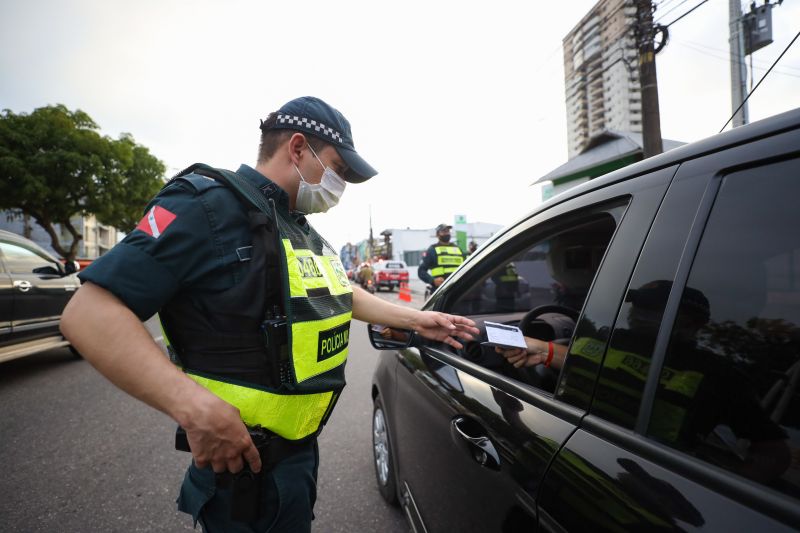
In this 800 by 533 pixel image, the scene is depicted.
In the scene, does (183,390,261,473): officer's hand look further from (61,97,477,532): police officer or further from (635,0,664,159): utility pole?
(635,0,664,159): utility pole

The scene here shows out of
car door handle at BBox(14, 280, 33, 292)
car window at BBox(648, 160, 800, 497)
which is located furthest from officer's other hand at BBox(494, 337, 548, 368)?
car door handle at BBox(14, 280, 33, 292)

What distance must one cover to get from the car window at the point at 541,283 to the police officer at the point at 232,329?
69 cm

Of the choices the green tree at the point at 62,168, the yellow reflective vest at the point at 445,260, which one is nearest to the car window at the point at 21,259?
the yellow reflective vest at the point at 445,260

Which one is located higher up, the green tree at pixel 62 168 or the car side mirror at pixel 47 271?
the green tree at pixel 62 168

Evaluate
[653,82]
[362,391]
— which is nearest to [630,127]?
[653,82]

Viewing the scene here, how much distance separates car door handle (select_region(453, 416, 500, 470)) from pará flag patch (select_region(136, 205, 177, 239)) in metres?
1.03

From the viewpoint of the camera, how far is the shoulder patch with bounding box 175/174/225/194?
1.06m

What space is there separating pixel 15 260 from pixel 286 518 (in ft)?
17.6

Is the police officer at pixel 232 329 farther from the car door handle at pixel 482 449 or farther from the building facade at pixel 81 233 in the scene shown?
the building facade at pixel 81 233

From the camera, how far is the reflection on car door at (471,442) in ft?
3.14

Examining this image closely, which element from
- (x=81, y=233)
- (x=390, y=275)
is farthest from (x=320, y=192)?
(x=81, y=233)

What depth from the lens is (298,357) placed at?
110 centimetres

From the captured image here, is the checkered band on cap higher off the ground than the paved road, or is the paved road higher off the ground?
the checkered band on cap

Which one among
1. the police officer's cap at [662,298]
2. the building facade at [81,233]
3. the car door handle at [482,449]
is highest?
the building facade at [81,233]
